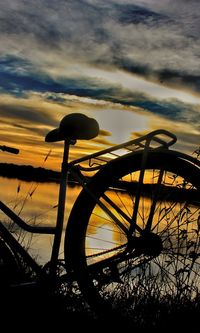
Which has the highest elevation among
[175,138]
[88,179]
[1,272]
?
[175,138]

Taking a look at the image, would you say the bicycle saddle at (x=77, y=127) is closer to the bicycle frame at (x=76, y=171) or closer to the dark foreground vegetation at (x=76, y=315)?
the bicycle frame at (x=76, y=171)

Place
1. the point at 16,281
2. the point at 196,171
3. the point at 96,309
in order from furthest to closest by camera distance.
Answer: the point at 16,281 → the point at 96,309 → the point at 196,171

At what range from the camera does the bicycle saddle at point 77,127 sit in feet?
9.96

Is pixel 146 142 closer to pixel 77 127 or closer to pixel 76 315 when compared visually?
pixel 77 127

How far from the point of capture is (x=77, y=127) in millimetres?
3031

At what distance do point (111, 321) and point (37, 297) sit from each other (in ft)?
2.03

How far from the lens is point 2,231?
3.34 meters

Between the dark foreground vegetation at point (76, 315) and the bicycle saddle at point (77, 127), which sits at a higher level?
the bicycle saddle at point (77, 127)

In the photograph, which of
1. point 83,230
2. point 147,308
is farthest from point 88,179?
point 147,308

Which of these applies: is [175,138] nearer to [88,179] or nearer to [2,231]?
[88,179]

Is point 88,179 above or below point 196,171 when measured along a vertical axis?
below

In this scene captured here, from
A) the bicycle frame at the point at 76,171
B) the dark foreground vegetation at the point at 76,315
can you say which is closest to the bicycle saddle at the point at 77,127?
the bicycle frame at the point at 76,171

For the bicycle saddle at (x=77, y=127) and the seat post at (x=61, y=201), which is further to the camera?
the seat post at (x=61, y=201)

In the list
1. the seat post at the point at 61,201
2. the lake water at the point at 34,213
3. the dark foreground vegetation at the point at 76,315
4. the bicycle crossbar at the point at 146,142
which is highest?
the bicycle crossbar at the point at 146,142
